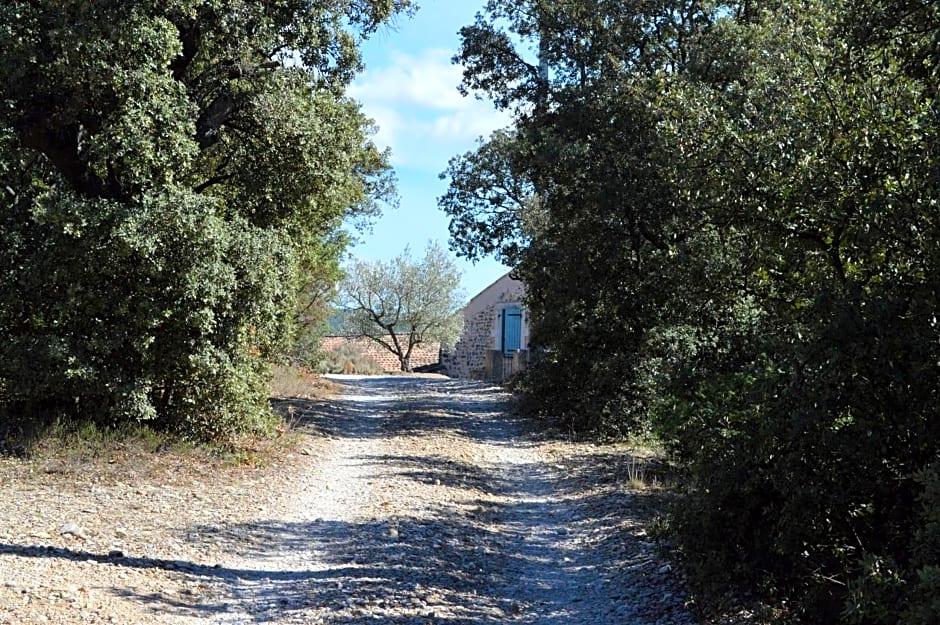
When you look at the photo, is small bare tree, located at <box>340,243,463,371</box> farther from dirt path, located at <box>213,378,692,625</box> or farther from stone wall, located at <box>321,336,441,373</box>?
dirt path, located at <box>213,378,692,625</box>

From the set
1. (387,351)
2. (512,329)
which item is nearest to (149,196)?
(512,329)

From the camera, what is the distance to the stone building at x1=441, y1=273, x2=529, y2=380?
33178 mm

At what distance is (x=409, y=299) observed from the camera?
38.3 meters

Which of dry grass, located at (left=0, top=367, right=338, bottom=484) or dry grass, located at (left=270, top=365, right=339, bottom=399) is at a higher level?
dry grass, located at (left=270, top=365, right=339, bottom=399)

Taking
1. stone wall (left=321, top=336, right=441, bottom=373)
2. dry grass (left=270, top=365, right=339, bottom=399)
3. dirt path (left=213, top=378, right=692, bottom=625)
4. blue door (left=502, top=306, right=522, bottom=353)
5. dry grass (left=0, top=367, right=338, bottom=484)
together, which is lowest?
dirt path (left=213, top=378, right=692, bottom=625)

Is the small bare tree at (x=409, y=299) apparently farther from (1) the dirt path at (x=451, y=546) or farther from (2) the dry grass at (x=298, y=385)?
(1) the dirt path at (x=451, y=546)

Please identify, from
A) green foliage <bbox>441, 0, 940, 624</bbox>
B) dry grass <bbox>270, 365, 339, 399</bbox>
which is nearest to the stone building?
dry grass <bbox>270, 365, 339, 399</bbox>

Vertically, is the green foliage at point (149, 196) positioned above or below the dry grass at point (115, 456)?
above

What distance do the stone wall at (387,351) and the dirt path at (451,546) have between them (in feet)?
86.2

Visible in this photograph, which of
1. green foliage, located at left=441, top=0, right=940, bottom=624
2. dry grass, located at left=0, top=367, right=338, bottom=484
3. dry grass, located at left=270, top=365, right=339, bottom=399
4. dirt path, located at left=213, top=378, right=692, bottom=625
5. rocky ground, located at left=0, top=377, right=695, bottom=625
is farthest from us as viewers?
dry grass, located at left=270, top=365, right=339, bottom=399

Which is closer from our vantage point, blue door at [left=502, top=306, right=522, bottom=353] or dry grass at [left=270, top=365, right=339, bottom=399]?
dry grass at [left=270, top=365, right=339, bottom=399]

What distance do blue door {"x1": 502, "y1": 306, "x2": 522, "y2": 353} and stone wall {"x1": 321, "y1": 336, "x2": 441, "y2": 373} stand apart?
6.76 meters

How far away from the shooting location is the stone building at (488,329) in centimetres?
3318

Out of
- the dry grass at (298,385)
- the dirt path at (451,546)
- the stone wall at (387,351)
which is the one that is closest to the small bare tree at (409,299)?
the stone wall at (387,351)
